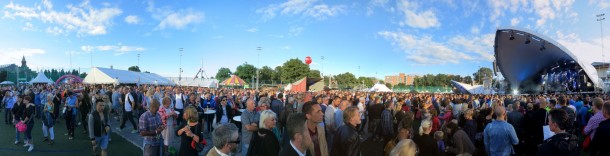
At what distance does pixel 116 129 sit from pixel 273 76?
79831 mm

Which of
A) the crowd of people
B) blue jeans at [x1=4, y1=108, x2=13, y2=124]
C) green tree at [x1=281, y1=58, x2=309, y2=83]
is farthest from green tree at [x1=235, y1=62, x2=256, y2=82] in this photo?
the crowd of people

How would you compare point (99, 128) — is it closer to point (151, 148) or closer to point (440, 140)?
point (151, 148)

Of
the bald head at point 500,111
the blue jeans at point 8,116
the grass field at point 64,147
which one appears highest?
the bald head at point 500,111

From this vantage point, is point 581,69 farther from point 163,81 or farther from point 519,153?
point 163,81

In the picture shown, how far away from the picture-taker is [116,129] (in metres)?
12.5

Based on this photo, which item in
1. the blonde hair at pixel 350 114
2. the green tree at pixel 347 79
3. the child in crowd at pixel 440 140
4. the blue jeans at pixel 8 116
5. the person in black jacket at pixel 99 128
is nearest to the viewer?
the blonde hair at pixel 350 114

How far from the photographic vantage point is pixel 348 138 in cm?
461

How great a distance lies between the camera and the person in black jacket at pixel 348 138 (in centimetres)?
460

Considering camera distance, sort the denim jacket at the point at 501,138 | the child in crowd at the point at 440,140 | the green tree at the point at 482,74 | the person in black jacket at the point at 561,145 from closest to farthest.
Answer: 1. the person in black jacket at the point at 561,145
2. the denim jacket at the point at 501,138
3. the child in crowd at the point at 440,140
4. the green tree at the point at 482,74

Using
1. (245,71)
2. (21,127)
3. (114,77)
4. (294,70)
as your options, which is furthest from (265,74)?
(21,127)

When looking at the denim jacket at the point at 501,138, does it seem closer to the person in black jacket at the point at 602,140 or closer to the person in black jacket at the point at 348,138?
the person in black jacket at the point at 602,140

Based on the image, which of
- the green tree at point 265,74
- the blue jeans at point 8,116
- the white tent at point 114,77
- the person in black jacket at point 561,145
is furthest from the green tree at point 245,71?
the person in black jacket at point 561,145

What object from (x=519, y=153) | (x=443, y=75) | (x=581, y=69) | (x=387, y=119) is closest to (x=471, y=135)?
(x=387, y=119)

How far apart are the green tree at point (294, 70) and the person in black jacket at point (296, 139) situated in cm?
6676
